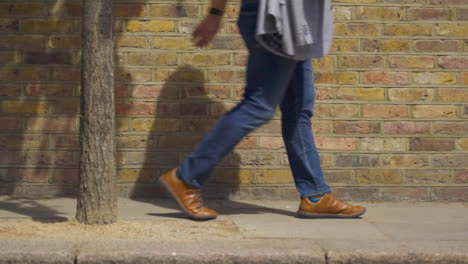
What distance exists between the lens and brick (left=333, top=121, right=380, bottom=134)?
474 centimetres

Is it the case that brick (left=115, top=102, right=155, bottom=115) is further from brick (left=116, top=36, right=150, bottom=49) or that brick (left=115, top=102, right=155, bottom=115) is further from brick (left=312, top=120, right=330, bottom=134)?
brick (left=312, top=120, right=330, bottom=134)

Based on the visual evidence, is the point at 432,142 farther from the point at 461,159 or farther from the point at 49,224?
the point at 49,224

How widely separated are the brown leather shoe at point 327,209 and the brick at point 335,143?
651 millimetres

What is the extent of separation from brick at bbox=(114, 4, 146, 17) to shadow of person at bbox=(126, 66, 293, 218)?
1.53 feet

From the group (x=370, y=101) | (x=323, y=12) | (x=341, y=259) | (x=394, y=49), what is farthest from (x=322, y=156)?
(x=341, y=259)

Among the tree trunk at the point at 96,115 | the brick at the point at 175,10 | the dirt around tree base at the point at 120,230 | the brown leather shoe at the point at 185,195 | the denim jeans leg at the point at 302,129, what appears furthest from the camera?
the brick at the point at 175,10

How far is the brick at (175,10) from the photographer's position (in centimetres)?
471

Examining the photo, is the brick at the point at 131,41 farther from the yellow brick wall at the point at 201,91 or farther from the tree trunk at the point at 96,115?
the tree trunk at the point at 96,115

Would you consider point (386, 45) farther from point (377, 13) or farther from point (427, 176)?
point (427, 176)

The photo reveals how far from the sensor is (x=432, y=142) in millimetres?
4777

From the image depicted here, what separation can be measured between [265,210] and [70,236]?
1.43m

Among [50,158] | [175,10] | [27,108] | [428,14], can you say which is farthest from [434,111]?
[27,108]

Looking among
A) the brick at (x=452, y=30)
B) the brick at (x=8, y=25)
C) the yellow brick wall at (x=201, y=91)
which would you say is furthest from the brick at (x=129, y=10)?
the brick at (x=452, y=30)

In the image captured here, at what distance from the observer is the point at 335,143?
475cm
